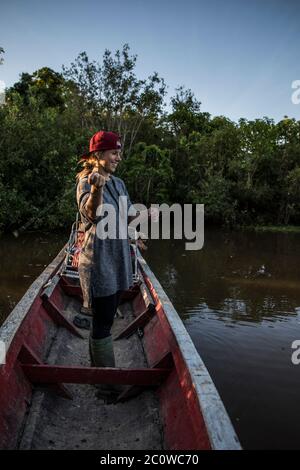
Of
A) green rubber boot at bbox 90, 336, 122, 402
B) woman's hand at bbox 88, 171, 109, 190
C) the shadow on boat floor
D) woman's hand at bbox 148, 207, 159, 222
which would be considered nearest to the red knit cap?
woman's hand at bbox 88, 171, 109, 190

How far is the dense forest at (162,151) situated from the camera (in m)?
16.3

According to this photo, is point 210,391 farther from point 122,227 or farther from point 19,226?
point 19,226

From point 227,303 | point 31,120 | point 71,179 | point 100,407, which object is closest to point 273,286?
point 227,303

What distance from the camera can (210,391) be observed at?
6.93 ft

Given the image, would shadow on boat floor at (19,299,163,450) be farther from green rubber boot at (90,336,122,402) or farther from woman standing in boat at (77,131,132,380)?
woman standing in boat at (77,131,132,380)

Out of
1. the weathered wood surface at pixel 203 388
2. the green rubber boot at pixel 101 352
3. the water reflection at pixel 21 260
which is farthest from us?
the water reflection at pixel 21 260

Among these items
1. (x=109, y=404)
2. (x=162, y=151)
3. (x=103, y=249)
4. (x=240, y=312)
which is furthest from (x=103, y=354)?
(x=162, y=151)

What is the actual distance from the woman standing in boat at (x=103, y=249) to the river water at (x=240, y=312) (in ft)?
5.85

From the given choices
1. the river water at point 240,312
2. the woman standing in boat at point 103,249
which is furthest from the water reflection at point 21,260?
the woman standing in boat at point 103,249

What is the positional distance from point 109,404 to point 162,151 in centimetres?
2074

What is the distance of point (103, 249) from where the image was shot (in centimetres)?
264

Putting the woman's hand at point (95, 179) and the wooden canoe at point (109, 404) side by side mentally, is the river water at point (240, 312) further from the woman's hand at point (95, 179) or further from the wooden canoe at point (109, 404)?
the woman's hand at point (95, 179)

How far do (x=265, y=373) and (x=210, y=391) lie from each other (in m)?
2.78

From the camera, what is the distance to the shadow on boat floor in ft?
8.01
